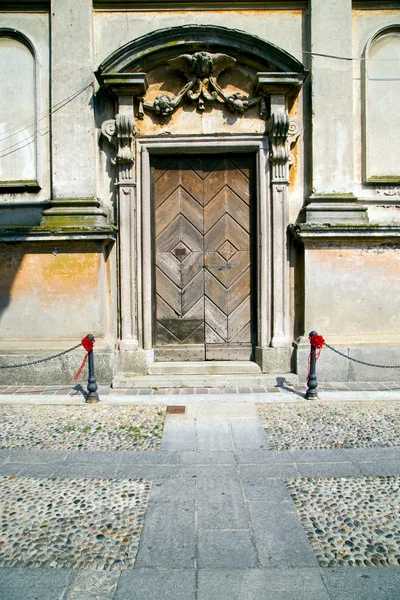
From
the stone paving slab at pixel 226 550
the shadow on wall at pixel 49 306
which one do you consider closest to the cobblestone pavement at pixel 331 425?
the stone paving slab at pixel 226 550

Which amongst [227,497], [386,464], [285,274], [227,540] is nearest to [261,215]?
[285,274]

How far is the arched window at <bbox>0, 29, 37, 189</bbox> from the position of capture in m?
6.51

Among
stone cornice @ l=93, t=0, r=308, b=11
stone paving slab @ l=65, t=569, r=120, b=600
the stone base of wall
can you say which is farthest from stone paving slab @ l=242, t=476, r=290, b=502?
stone cornice @ l=93, t=0, r=308, b=11

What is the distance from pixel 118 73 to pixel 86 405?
188 inches

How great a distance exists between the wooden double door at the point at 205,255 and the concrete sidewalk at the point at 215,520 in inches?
78.6

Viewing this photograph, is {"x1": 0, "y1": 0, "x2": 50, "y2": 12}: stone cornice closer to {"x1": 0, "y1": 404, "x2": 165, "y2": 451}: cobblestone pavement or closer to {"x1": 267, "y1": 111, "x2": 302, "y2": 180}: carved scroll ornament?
{"x1": 267, "y1": 111, "x2": 302, "y2": 180}: carved scroll ornament

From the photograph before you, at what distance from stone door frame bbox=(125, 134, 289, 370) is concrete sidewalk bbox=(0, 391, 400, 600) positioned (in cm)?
199

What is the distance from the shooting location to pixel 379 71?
652 cm

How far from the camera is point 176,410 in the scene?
198 inches

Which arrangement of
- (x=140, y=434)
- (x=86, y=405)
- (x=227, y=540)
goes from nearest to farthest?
(x=227, y=540) < (x=140, y=434) < (x=86, y=405)

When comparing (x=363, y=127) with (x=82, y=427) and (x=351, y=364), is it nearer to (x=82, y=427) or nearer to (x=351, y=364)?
(x=351, y=364)

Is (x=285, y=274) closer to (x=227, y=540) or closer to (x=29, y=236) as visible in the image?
(x=29, y=236)

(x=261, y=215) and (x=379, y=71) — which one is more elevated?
(x=379, y=71)

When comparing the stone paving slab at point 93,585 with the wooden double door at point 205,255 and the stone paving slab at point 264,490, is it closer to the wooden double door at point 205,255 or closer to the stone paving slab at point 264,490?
the stone paving slab at point 264,490
